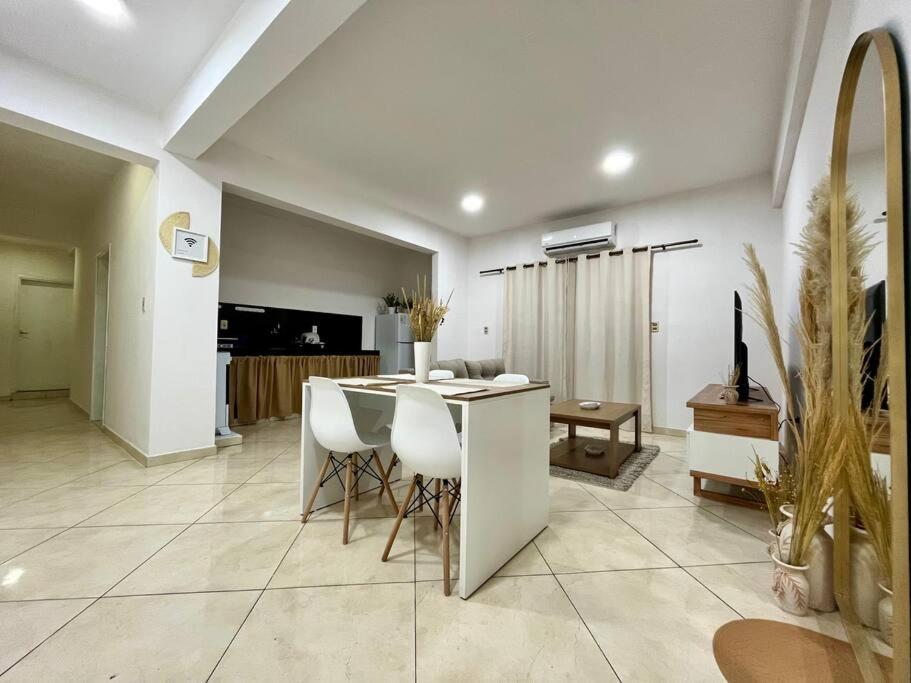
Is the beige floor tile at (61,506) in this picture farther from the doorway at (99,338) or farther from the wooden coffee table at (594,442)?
the wooden coffee table at (594,442)

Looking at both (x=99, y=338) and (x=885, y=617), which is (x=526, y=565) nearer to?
(x=885, y=617)

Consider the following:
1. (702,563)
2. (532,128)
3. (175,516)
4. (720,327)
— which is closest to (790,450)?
(702,563)

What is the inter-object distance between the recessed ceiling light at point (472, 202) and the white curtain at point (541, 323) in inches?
44.6

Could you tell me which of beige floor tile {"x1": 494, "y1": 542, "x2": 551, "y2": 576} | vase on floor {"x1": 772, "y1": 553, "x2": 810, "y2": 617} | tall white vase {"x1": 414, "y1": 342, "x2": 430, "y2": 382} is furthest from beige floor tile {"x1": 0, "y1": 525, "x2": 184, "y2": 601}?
vase on floor {"x1": 772, "y1": 553, "x2": 810, "y2": 617}

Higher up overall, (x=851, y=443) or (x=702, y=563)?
(x=851, y=443)

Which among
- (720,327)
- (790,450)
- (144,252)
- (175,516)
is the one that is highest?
(144,252)

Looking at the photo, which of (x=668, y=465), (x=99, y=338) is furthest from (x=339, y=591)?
(x=99, y=338)

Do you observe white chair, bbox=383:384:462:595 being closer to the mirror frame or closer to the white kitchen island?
the white kitchen island

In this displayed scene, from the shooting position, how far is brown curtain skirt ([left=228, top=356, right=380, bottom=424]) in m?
4.31

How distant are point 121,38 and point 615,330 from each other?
4.92 meters

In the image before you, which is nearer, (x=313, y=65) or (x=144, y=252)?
(x=313, y=65)

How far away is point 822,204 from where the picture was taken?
1295 mm

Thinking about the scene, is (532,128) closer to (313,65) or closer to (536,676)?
(313,65)

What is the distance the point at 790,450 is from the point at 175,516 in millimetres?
3989
